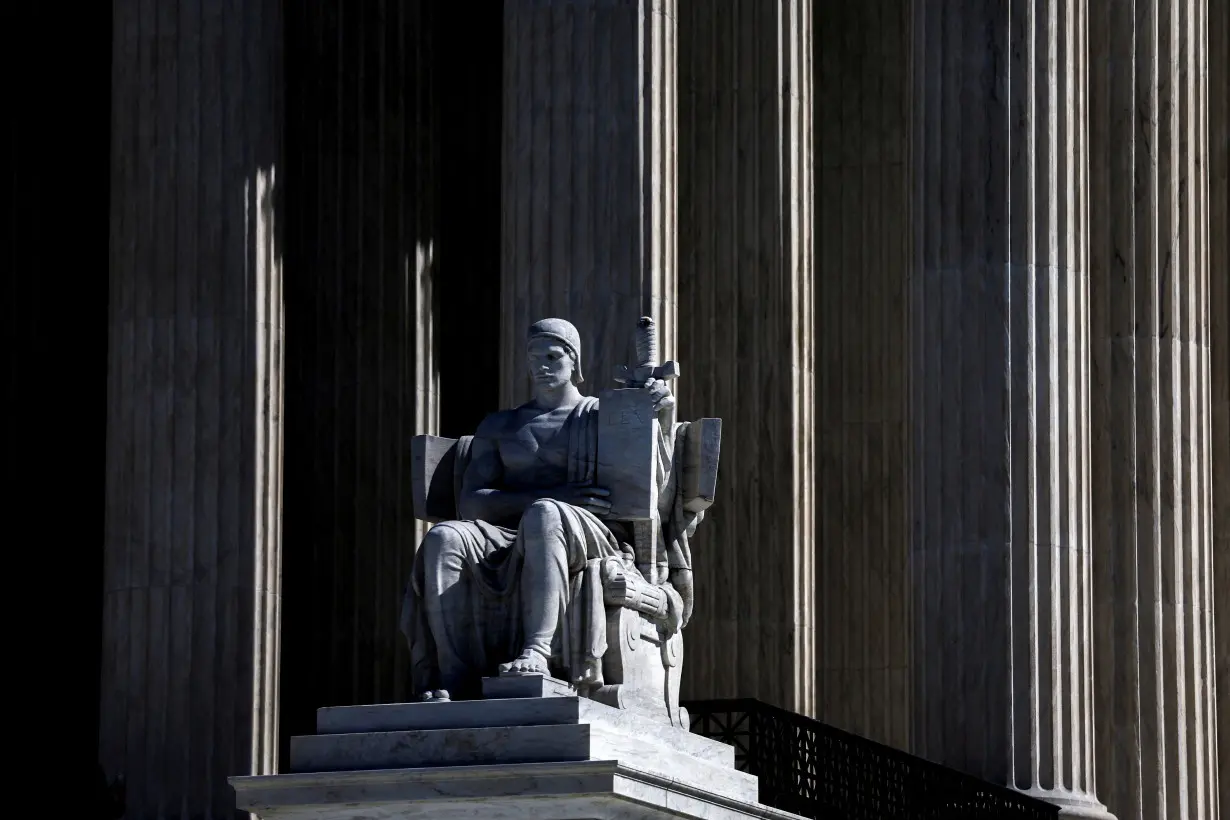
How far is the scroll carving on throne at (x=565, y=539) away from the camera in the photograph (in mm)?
21953

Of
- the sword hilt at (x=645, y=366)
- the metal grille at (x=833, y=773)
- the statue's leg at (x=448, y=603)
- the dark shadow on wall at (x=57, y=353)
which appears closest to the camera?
the statue's leg at (x=448, y=603)

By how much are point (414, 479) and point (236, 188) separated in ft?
31.5

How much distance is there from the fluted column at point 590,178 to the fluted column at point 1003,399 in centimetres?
312

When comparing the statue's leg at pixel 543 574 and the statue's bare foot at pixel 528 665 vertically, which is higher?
the statue's leg at pixel 543 574

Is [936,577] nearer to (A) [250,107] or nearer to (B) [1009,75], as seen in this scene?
(B) [1009,75]

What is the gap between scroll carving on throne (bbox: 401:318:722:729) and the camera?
22.0m

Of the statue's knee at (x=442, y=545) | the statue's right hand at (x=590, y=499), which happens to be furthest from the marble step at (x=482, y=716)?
the statue's right hand at (x=590, y=499)

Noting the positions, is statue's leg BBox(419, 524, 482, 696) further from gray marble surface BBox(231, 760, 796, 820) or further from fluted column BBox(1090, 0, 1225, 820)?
fluted column BBox(1090, 0, 1225, 820)

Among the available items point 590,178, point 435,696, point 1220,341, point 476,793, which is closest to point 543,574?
point 435,696

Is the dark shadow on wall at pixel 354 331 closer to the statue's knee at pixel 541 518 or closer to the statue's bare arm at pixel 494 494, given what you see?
the statue's bare arm at pixel 494 494

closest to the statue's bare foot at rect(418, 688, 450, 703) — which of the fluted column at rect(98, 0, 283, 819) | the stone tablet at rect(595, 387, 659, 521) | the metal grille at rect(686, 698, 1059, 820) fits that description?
the stone tablet at rect(595, 387, 659, 521)

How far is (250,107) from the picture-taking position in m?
33.0

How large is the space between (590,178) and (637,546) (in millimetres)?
8816

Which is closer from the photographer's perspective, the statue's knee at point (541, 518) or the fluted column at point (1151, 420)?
the statue's knee at point (541, 518)
